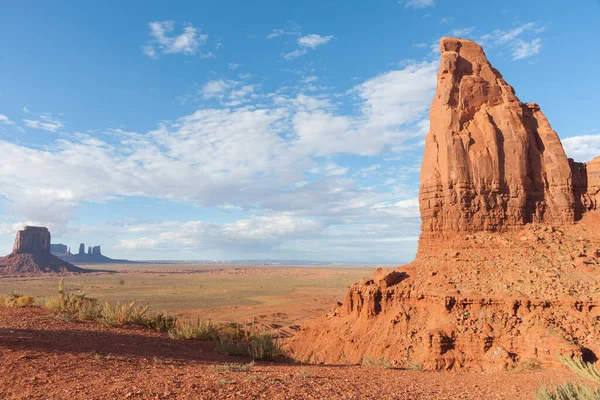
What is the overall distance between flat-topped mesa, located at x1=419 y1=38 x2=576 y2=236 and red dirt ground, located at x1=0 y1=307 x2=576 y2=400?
48.2 ft

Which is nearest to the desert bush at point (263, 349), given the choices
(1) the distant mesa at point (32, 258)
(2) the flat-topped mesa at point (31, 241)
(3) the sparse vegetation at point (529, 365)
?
(3) the sparse vegetation at point (529, 365)

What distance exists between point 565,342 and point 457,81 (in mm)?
17779

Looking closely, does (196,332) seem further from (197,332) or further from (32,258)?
(32,258)

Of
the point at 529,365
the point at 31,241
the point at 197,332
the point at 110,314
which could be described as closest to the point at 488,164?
the point at 529,365

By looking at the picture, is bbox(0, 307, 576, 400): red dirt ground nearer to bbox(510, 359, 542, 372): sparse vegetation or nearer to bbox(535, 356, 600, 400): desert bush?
bbox(535, 356, 600, 400): desert bush

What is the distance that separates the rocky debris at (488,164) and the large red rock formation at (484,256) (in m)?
0.07

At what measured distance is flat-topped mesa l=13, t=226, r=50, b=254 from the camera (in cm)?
12975

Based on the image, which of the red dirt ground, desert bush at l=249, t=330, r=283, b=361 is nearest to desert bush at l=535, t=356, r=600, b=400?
the red dirt ground

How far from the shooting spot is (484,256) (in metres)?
22.9

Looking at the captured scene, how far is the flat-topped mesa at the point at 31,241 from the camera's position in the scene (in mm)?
129750

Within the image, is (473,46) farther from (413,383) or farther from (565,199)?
(413,383)

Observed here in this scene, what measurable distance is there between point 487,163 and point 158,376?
23381mm

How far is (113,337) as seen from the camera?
34.4ft

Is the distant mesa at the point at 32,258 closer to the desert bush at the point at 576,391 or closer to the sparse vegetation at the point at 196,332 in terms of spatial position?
the sparse vegetation at the point at 196,332
